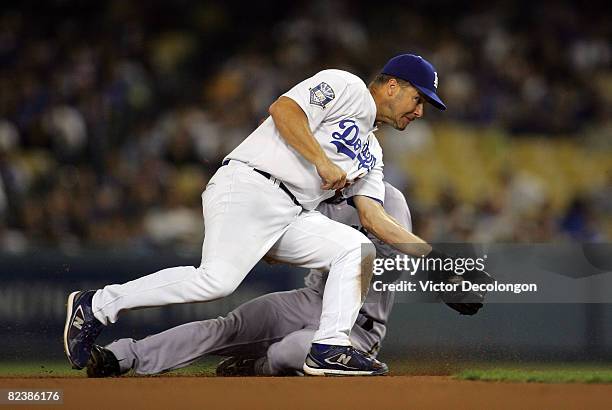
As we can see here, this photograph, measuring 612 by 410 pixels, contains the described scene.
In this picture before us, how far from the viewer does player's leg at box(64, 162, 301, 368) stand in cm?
416

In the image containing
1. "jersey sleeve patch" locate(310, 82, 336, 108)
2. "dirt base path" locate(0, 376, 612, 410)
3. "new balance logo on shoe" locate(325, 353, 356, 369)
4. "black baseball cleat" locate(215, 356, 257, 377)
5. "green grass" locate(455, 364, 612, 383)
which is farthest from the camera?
"black baseball cleat" locate(215, 356, 257, 377)

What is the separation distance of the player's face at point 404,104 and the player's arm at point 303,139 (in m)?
0.47

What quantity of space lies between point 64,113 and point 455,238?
11.9ft

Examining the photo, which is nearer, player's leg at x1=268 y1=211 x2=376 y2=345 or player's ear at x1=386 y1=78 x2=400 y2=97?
player's leg at x1=268 y1=211 x2=376 y2=345

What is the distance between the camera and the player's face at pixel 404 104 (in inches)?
179

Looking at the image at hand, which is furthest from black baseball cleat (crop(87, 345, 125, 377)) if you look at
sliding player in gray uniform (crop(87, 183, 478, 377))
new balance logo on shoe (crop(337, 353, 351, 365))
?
new balance logo on shoe (crop(337, 353, 351, 365))

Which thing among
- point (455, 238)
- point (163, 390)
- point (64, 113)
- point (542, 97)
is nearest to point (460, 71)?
point (542, 97)

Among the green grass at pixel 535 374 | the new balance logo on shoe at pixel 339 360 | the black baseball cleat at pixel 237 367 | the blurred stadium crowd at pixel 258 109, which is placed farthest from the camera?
the blurred stadium crowd at pixel 258 109

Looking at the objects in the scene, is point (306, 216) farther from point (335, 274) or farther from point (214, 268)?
point (214, 268)

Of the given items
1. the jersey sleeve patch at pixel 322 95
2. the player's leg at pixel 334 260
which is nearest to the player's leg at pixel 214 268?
the player's leg at pixel 334 260

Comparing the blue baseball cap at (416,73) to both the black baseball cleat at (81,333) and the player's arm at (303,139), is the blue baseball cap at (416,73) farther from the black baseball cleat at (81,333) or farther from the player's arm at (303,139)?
the black baseball cleat at (81,333)

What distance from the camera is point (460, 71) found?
9.84 m

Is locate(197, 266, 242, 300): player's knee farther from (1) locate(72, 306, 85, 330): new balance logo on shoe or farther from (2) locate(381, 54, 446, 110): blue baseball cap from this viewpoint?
(2) locate(381, 54, 446, 110): blue baseball cap

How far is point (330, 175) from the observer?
4.12 metres
